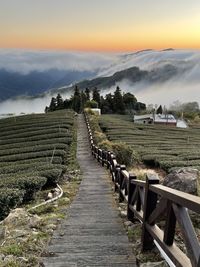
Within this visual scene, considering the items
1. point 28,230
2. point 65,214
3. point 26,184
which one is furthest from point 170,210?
point 26,184

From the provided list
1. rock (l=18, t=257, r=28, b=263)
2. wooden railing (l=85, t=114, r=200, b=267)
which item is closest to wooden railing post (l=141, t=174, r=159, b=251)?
wooden railing (l=85, t=114, r=200, b=267)

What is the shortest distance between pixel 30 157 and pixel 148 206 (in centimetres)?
2515

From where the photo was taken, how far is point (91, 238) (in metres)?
8.93

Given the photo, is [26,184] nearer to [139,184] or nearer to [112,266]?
[139,184]

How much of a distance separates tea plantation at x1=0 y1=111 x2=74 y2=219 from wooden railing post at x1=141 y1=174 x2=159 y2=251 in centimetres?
793

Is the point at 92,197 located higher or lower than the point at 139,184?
lower

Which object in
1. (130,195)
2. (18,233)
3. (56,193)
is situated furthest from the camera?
(56,193)

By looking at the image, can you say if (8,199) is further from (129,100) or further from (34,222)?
(129,100)

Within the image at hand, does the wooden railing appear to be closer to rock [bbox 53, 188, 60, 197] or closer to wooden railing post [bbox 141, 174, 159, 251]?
wooden railing post [bbox 141, 174, 159, 251]

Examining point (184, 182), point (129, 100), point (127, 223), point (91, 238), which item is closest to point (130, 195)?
point (127, 223)

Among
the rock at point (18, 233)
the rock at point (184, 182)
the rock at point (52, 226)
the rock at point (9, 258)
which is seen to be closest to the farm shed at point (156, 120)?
the rock at point (184, 182)

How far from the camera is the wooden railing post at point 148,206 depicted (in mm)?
7148

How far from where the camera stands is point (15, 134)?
48.1m

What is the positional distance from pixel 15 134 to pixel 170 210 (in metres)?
43.7
